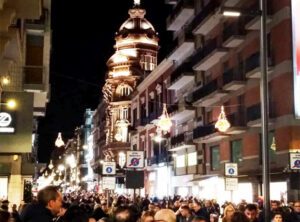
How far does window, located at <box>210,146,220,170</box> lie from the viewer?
4328cm

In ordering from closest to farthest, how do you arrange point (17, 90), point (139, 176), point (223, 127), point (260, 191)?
point (139, 176)
point (17, 90)
point (223, 127)
point (260, 191)

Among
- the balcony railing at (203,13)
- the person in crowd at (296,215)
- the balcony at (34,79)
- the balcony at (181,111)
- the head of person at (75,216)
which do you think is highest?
the balcony railing at (203,13)

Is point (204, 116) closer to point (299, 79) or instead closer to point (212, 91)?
point (212, 91)

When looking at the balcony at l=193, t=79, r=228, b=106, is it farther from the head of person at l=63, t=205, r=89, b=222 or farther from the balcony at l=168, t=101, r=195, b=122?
the head of person at l=63, t=205, r=89, b=222

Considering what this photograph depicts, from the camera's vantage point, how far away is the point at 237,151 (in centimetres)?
3897

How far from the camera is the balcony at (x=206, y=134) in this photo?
40.9 meters

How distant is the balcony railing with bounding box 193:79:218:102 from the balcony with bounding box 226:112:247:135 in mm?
3860

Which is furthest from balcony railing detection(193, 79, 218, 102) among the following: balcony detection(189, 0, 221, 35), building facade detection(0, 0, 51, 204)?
building facade detection(0, 0, 51, 204)

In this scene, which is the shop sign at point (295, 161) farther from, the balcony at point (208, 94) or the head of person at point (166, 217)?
the balcony at point (208, 94)

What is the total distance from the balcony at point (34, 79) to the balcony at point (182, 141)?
22446 millimetres

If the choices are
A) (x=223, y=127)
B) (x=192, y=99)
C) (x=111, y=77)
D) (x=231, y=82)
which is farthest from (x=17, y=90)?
(x=111, y=77)

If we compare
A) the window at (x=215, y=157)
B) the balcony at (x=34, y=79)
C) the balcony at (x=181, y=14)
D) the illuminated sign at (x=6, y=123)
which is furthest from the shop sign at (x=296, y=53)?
the balcony at (x=181, y=14)

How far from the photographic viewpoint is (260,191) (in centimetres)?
3416

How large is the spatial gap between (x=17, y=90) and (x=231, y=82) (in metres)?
15.3
